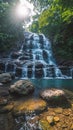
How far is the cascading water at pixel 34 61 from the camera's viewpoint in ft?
50.5

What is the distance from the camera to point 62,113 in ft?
16.9

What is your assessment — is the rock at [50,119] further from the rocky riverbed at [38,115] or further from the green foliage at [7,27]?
the green foliage at [7,27]

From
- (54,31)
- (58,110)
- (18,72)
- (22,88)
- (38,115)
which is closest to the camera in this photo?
(38,115)

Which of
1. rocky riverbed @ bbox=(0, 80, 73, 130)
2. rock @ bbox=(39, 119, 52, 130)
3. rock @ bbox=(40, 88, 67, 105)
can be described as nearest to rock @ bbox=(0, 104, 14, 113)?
rocky riverbed @ bbox=(0, 80, 73, 130)

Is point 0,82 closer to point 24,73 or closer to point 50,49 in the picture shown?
point 24,73

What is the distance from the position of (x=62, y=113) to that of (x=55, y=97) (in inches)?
46.5

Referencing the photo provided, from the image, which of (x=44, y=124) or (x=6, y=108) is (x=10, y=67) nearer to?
A: (x=6, y=108)

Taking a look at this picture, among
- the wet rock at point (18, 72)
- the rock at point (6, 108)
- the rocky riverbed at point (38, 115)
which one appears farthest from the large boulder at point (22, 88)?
the wet rock at point (18, 72)

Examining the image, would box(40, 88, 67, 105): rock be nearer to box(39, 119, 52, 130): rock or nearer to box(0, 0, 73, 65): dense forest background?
box(39, 119, 52, 130): rock

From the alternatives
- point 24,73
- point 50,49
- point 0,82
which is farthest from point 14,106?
point 50,49

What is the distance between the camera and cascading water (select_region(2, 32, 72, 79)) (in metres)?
15.4

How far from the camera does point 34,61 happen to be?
17.6 metres

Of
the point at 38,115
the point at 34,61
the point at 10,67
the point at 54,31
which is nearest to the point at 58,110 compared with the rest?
the point at 38,115

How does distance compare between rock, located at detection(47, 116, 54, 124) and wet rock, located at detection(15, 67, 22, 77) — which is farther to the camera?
wet rock, located at detection(15, 67, 22, 77)
